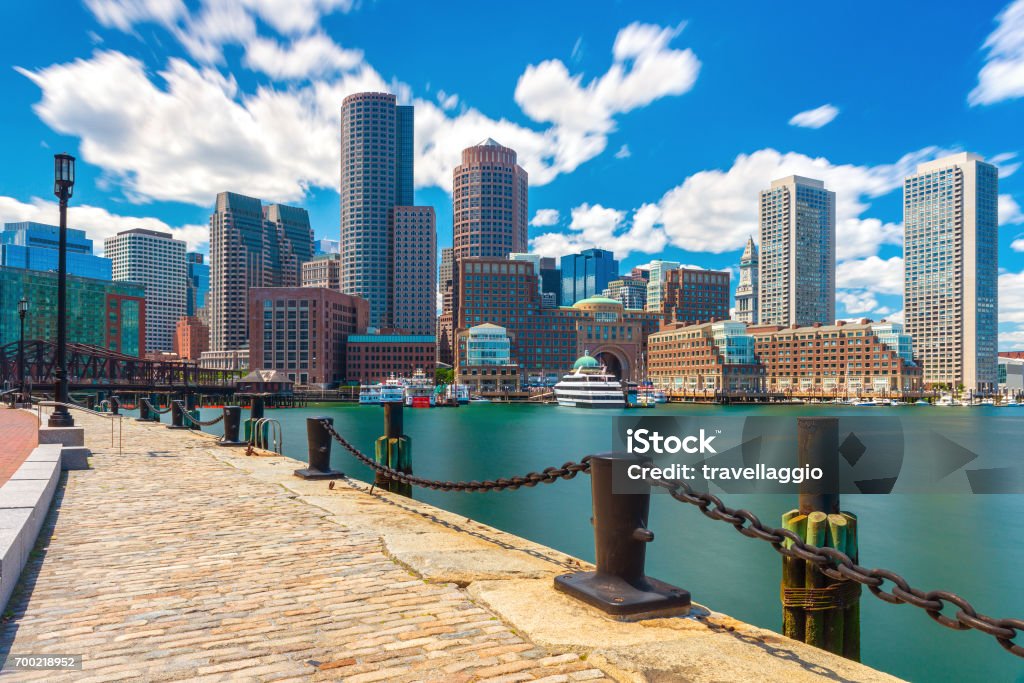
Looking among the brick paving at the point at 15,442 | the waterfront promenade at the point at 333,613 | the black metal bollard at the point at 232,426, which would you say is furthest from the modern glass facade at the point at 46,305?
the waterfront promenade at the point at 333,613

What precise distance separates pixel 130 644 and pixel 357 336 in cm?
19025

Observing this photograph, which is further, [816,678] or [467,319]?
[467,319]

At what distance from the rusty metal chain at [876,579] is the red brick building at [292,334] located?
599 ft

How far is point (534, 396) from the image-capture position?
532 ft

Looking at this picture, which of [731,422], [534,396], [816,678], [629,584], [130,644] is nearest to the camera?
[816,678]

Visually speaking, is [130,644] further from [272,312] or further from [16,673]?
[272,312]

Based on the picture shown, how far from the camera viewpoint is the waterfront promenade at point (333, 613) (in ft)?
15.2

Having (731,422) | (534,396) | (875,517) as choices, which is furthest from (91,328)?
(875,517)

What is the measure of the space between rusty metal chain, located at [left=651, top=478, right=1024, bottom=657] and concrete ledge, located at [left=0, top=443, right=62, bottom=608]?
6.14 meters

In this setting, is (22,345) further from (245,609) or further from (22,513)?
(245,609)

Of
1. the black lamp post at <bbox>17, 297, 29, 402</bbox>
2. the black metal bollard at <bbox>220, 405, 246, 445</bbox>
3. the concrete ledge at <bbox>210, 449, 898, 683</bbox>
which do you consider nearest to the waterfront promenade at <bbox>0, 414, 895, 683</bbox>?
the concrete ledge at <bbox>210, 449, 898, 683</bbox>

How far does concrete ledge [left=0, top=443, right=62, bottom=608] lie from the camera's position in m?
5.98

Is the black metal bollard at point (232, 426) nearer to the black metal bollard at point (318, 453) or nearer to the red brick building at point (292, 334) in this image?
the black metal bollard at point (318, 453)

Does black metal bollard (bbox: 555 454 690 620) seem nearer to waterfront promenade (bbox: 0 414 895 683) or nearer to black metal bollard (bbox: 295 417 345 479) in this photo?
waterfront promenade (bbox: 0 414 895 683)
